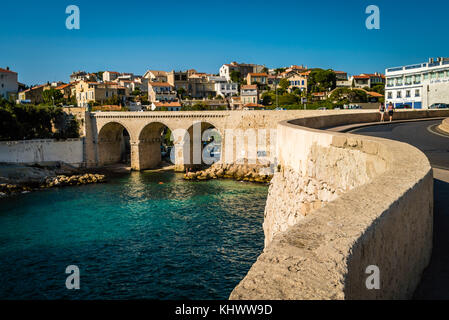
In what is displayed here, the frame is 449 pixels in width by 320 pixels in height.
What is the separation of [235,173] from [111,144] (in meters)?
18.5

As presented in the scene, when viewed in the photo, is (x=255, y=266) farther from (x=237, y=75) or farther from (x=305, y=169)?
(x=237, y=75)

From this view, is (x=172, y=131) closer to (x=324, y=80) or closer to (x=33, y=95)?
(x=324, y=80)

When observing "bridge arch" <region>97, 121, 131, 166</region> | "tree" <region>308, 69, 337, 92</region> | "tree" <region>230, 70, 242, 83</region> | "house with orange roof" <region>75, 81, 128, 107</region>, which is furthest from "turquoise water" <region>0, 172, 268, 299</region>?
"tree" <region>230, 70, 242, 83</region>

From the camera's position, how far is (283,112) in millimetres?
36031

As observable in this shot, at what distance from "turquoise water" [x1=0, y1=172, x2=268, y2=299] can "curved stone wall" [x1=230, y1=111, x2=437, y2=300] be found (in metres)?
9.23

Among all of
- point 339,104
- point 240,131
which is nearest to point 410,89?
point 339,104

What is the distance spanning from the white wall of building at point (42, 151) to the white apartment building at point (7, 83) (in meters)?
32.1

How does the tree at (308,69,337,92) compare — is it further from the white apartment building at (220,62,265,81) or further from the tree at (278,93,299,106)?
the white apartment building at (220,62,265,81)

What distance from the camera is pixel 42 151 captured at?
42500mm

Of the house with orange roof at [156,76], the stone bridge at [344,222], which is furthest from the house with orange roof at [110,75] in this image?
the stone bridge at [344,222]

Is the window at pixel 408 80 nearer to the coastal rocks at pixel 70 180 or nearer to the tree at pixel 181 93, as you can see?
the coastal rocks at pixel 70 180

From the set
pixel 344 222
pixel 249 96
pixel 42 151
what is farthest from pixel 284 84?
pixel 344 222

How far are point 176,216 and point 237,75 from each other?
83.2m
